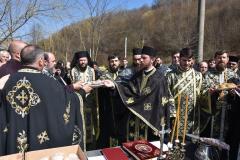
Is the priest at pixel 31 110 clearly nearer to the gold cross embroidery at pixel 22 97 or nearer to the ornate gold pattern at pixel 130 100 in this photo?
the gold cross embroidery at pixel 22 97

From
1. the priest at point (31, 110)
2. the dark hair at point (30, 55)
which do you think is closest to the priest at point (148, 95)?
the priest at point (31, 110)

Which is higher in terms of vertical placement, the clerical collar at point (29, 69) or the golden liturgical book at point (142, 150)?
the clerical collar at point (29, 69)

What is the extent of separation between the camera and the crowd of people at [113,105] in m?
3.03

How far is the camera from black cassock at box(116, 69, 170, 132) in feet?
13.8

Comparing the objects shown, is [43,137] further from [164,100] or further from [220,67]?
[220,67]

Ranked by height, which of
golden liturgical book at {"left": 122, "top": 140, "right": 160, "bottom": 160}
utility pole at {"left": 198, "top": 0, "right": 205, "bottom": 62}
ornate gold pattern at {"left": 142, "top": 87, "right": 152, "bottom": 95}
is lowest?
golden liturgical book at {"left": 122, "top": 140, "right": 160, "bottom": 160}

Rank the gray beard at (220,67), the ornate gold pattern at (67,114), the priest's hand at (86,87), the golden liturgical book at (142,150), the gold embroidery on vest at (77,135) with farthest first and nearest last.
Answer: the gray beard at (220,67) < the priest's hand at (86,87) < the gold embroidery on vest at (77,135) < the ornate gold pattern at (67,114) < the golden liturgical book at (142,150)

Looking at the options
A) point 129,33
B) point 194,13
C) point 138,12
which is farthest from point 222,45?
point 138,12

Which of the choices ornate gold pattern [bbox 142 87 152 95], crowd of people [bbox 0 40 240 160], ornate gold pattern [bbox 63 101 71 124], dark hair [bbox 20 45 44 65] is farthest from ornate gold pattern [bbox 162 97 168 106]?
dark hair [bbox 20 45 44 65]

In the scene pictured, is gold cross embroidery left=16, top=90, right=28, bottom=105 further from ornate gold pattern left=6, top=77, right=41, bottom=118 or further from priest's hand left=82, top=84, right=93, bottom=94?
priest's hand left=82, top=84, right=93, bottom=94

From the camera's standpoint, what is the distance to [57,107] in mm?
3154

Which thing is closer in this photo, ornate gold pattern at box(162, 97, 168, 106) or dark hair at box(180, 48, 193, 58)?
ornate gold pattern at box(162, 97, 168, 106)

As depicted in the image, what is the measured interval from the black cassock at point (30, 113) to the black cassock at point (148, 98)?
1306mm

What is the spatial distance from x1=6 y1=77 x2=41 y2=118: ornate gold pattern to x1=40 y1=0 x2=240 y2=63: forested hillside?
10710mm
